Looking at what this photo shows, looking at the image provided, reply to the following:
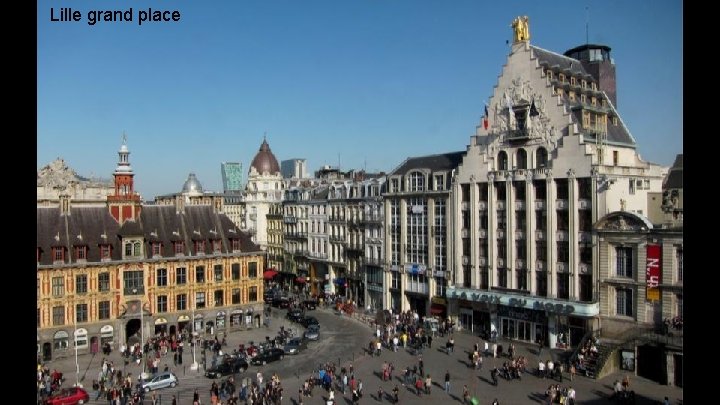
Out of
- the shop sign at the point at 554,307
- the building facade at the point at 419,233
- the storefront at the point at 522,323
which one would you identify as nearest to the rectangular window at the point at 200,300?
the building facade at the point at 419,233

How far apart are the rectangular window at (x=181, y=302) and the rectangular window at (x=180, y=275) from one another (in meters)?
1.32

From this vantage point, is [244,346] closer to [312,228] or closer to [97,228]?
[97,228]

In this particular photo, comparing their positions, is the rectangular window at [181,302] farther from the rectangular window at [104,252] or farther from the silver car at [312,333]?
the silver car at [312,333]

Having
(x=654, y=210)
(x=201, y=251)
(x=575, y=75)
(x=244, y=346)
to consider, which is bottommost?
(x=244, y=346)

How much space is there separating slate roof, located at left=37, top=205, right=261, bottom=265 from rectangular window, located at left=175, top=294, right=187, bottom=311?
14.1 feet

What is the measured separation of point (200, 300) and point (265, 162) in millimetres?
63631

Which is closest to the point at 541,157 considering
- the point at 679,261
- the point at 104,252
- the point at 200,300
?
the point at 679,261

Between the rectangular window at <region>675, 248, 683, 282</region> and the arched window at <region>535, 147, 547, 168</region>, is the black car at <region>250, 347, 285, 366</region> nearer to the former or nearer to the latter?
the arched window at <region>535, 147, 547, 168</region>

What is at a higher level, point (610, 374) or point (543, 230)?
point (543, 230)

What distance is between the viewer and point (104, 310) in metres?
57.8

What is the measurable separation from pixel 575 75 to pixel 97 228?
49.0 m

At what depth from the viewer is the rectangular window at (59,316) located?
181 ft
